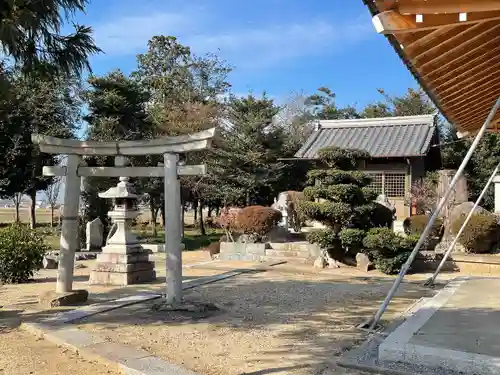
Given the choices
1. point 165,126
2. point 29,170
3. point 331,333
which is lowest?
point 331,333

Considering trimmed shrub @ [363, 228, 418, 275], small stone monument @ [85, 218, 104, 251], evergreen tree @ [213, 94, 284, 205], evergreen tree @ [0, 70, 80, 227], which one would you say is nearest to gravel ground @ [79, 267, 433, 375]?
trimmed shrub @ [363, 228, 418, 275]

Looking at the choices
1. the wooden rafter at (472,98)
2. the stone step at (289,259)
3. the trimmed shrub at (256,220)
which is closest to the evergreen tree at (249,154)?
the trimmed shrub at (256,220)

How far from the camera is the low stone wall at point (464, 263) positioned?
Answer: 10.7 metres

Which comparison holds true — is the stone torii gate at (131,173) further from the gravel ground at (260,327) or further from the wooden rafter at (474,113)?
the wooden rafter at (474,113)

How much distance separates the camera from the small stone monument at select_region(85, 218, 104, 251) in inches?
666

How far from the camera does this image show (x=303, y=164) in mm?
22234

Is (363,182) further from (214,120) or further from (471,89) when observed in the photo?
(214,120)

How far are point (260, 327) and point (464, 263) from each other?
22.7 feet

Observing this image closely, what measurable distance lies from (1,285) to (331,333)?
6.76m

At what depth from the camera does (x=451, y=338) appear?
15.2 feet

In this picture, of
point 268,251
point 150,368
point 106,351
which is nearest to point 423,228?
point 268,251

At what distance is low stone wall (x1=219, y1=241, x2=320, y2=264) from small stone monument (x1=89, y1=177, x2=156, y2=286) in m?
4.43

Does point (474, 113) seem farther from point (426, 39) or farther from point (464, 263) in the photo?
point (464, 263)

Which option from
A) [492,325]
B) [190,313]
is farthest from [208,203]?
[492,325]
